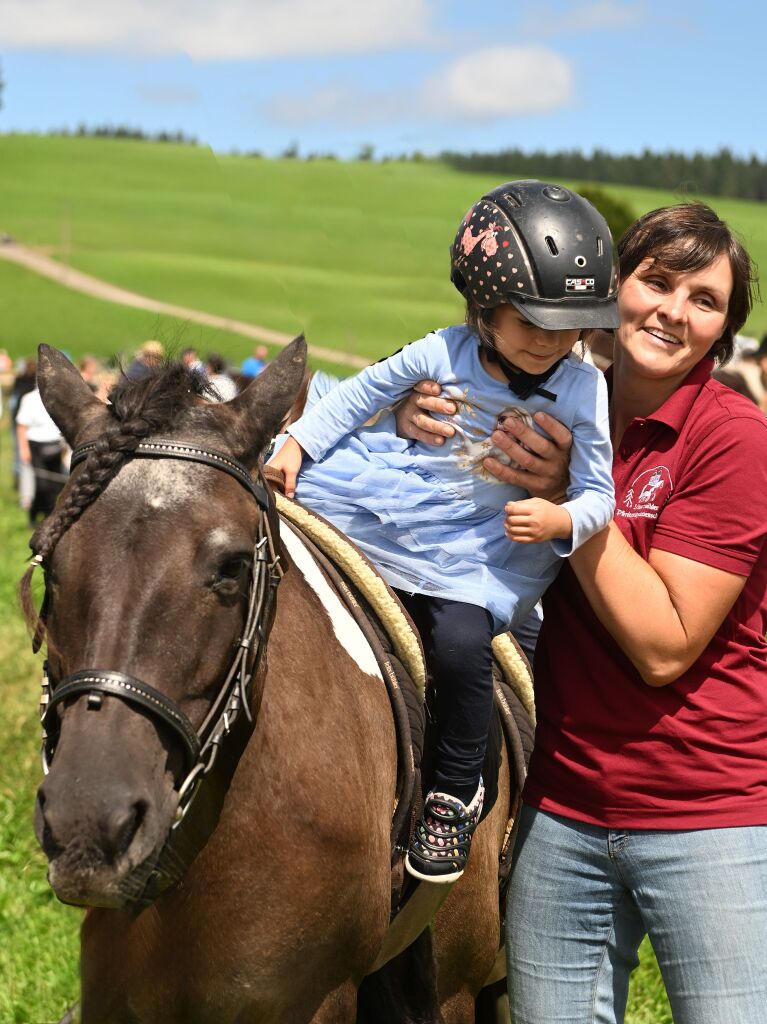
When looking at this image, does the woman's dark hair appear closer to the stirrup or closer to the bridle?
the bridle

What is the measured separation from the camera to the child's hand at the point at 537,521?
8.98 feet

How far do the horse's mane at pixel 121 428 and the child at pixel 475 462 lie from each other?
0.52m

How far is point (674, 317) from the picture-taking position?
→ 2.92 m

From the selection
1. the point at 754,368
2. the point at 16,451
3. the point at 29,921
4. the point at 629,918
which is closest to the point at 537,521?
the point at 629,918

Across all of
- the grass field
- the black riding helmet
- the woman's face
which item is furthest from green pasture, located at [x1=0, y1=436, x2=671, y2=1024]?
the woman's face

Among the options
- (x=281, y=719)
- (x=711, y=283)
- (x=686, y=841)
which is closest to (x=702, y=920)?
(x=686, y=841)

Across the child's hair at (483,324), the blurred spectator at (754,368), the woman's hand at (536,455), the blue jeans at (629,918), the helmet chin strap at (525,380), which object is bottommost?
the blurred spectator at (754,368)

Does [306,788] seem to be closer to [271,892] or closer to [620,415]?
[271,892]

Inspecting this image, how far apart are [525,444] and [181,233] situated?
61.4 m

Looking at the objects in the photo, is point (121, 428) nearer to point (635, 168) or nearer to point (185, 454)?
point (185, 454)

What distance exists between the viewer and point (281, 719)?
2.73 meters

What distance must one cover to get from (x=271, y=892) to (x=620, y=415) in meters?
1.53

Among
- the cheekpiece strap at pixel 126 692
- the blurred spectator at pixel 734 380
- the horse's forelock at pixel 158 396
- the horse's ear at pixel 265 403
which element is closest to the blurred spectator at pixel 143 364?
the horse's forelock at pixel 158 396

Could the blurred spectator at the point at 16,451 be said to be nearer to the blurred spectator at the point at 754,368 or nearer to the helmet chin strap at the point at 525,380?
the blurred spectator at the point at 754,368
